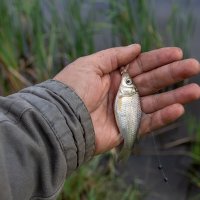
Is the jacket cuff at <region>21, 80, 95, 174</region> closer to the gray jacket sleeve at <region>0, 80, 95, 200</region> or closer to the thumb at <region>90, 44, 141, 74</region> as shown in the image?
the gray jacket sleeve at <region>0, 80, 95, 200</region>

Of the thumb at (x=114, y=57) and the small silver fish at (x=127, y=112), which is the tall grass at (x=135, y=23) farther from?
the small silver fish at (x=127, y=112)

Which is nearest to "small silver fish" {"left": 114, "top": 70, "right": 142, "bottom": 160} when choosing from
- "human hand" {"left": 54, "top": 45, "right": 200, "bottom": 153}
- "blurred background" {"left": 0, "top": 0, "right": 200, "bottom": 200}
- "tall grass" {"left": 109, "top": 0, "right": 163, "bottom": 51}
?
"human hand" {"left": 54, "top": 45, "right": 200, "bottom": 153}

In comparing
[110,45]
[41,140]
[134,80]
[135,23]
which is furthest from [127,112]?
[110,45]

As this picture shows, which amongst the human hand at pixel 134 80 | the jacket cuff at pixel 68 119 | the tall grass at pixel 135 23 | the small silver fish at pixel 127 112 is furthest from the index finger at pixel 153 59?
the tall grass at pixel 135 23

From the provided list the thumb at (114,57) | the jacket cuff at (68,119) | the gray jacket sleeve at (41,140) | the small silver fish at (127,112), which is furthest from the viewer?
the thumb at (114,57)

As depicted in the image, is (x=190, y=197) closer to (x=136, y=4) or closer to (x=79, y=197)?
(x=79, y=197)

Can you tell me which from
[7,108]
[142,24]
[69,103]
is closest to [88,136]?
[69,103]
